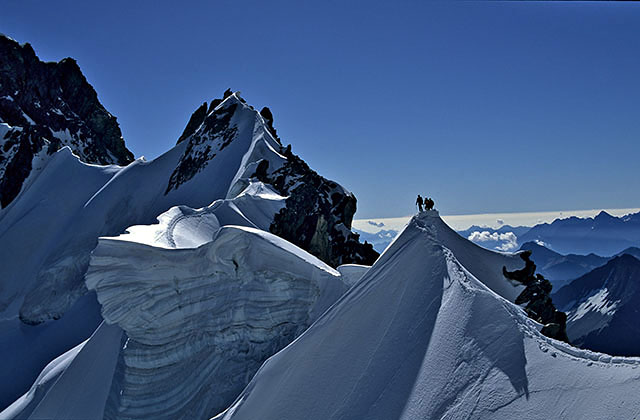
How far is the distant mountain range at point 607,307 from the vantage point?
114 m

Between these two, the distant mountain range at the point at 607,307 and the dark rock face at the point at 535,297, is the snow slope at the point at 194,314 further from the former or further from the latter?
the distant mountain range at the point at 607,307

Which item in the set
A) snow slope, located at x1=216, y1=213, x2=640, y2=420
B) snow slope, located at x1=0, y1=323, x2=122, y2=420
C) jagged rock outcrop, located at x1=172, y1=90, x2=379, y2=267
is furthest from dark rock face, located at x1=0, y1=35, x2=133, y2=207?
snow slope, located at x1=216, y1=213, x2=640, y2=420

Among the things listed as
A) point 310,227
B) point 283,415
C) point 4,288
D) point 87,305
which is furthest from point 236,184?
point 283,415

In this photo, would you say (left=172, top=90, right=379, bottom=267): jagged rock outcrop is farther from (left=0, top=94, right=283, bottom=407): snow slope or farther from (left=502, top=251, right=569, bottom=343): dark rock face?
(left=502, top=251, right=569, bottom=343): dark rock face

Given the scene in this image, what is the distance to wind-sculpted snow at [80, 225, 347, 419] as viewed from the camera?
18.2 m

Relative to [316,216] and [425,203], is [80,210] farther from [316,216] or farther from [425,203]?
[425,203]

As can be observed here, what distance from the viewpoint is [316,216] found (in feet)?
116

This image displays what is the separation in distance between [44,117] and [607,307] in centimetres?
14158

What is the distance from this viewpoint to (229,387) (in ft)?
57.8

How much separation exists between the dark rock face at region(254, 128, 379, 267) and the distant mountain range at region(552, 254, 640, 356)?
87.8 meters

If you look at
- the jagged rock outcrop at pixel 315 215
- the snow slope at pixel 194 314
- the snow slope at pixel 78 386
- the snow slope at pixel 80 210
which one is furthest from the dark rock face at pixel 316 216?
the snow slope at pixel 78 386

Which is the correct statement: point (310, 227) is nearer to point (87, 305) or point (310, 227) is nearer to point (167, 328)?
point (167, 328)

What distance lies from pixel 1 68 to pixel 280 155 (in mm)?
50563

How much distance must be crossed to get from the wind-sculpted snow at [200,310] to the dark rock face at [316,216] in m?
12.4
